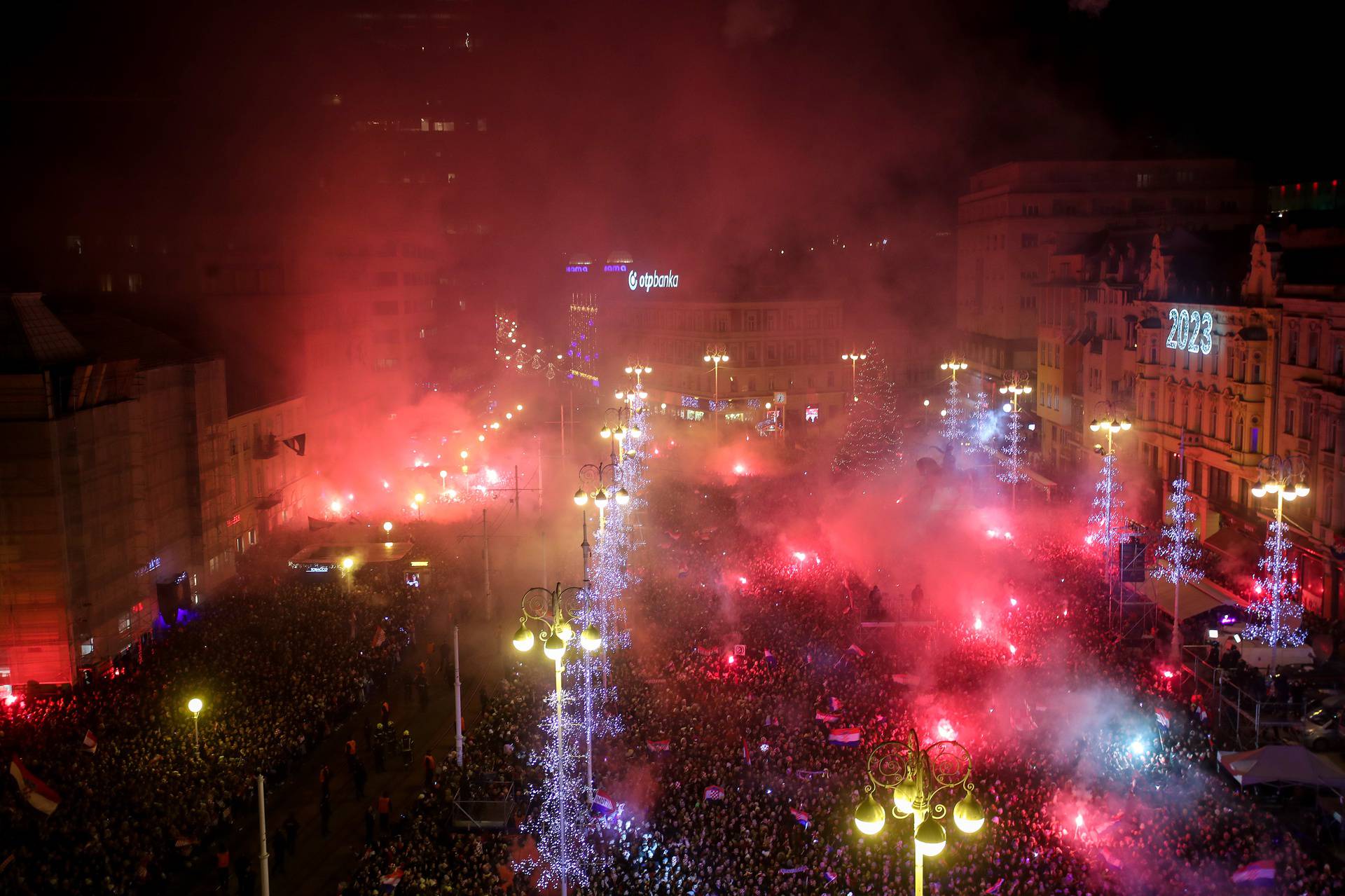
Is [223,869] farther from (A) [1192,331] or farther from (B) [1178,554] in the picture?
(A) [1192,331]

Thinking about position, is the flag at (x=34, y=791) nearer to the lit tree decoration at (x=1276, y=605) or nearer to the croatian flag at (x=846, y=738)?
the croatian flag at (x=846, y=738)

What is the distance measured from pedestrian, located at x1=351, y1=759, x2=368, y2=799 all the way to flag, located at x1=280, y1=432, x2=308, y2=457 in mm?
25025

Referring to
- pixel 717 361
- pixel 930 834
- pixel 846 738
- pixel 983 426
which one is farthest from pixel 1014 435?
pixel 930 834

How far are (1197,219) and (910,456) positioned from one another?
20971 millimetres

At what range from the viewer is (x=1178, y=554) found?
23.4 m

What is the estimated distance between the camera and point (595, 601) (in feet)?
85.8

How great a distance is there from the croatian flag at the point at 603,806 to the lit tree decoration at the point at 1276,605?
13054mm

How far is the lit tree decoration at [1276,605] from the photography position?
71.7 feet

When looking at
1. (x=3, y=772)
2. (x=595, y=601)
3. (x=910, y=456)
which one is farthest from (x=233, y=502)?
(x=910, y=456)

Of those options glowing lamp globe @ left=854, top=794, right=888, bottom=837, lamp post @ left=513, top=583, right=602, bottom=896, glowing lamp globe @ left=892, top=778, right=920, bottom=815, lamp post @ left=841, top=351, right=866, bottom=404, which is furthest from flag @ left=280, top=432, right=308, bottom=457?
glowing lamp globe @ left=854, top=794, right=888, bottom=837

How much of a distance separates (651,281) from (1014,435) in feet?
112

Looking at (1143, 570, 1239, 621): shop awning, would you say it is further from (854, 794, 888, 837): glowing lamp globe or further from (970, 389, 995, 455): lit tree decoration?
(970, 389, 995, 455): lit tree decoration

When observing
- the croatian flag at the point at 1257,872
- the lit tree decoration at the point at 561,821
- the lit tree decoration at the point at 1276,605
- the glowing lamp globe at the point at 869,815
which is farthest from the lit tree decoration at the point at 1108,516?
the glowing lamp globe at the point at 869,815

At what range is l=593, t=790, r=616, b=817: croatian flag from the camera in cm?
1602
